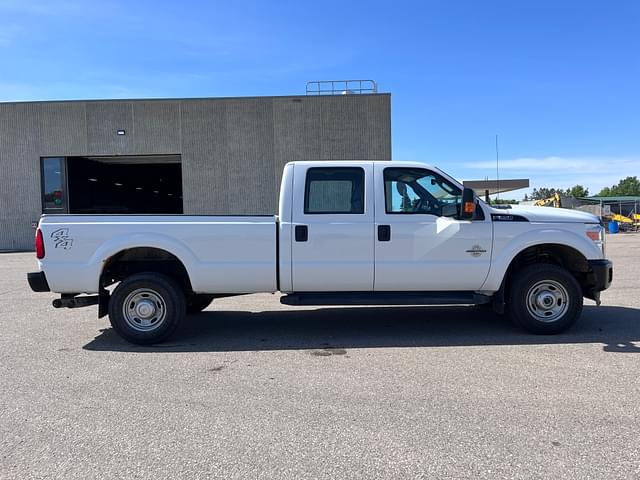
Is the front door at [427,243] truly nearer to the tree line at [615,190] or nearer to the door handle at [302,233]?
the door handle at [302,233]

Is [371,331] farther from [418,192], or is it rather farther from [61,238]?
[61,238]

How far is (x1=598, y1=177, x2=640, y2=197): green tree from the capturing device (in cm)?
13238

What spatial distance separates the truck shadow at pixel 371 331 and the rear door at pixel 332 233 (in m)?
0.71

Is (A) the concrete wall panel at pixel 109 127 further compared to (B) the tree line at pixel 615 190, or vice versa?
(B) the tree line at pixel 615 190

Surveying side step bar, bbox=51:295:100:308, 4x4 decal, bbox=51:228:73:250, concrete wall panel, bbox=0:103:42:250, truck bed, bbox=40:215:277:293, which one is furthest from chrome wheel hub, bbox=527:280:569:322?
concrete wall panel, bbox=0:103:42:250

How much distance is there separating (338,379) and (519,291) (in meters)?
2.81

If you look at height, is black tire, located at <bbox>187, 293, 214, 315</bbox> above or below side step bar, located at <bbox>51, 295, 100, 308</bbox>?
below

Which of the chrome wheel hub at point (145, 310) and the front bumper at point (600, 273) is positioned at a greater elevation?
the front bumper at point (600, 273)

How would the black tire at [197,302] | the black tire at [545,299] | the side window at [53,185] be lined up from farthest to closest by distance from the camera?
the side window at [53,185], the black tire at [197,302], the black tire at [545,299]

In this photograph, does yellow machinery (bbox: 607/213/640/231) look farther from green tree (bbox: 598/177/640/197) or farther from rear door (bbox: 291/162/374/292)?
green tree (bbox: 598/177/640/197)

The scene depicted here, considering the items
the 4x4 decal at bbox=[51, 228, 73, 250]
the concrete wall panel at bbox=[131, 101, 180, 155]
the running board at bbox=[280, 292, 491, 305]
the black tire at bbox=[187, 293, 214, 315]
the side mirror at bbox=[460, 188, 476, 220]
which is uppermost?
the concrete wall panel at bbox=[131, 101, 180, 155]

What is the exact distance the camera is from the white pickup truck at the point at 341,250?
20.0 feet

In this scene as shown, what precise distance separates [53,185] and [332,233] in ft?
77.3

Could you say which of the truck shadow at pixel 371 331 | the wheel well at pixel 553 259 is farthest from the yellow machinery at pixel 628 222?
the wheel well at pixel 553 259
